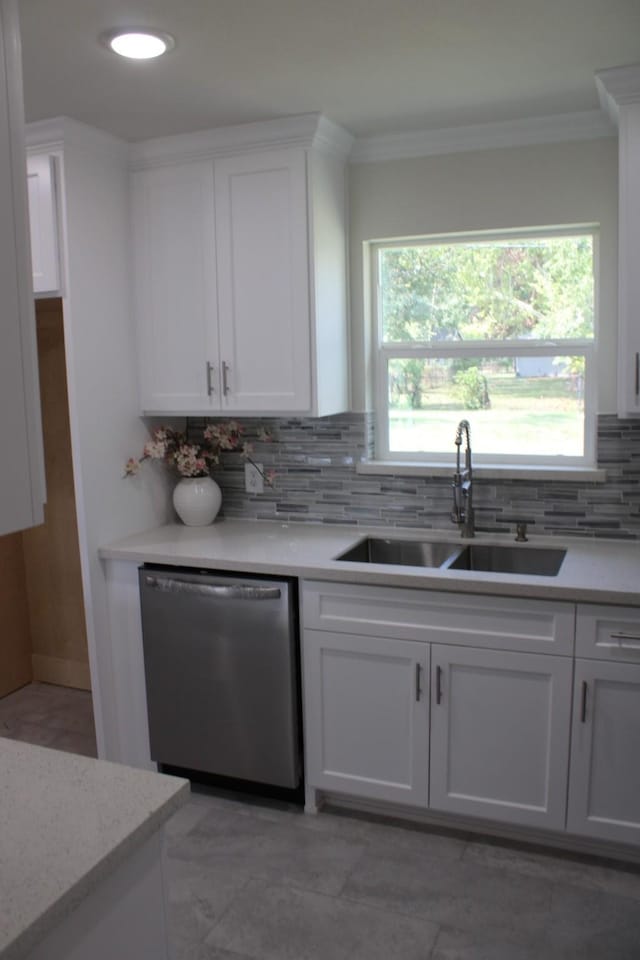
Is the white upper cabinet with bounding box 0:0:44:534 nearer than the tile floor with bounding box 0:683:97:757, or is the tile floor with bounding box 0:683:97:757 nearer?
the white upper cabinet with bounding box 0:0:44:534

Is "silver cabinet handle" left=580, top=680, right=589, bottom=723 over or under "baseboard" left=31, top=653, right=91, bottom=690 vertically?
over

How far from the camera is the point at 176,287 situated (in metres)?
3.09

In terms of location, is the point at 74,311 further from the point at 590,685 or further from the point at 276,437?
the point at 590,685

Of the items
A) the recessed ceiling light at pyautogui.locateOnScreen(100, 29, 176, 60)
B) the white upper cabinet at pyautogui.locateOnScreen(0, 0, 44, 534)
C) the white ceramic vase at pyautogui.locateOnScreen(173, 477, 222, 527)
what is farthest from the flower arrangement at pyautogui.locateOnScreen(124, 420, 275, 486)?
the white upper cabinet at pyautogui.locateOnScreen(0, 0, 44, 534)

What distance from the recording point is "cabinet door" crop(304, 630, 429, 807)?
2654mm

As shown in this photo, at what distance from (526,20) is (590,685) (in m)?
1.79

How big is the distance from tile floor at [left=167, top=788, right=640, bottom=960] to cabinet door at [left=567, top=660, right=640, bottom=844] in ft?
0.56

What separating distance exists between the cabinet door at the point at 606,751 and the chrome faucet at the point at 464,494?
2.42 feet

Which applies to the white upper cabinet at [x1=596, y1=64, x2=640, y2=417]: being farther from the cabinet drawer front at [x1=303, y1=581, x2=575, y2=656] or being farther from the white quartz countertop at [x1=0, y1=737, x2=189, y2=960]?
the white quartz countertop at [x1=0, y1=737, x2=189, y2=960]

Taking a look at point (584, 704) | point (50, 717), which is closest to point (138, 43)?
point (584, 704)

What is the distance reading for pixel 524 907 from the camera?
7.72 ft

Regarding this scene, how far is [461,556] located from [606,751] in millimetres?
817

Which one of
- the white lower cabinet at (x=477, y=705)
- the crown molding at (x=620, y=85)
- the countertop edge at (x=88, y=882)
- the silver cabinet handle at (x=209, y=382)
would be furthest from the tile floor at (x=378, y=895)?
the crown molding at (x=620, y=85)

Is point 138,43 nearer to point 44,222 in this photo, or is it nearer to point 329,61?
point 329,61
